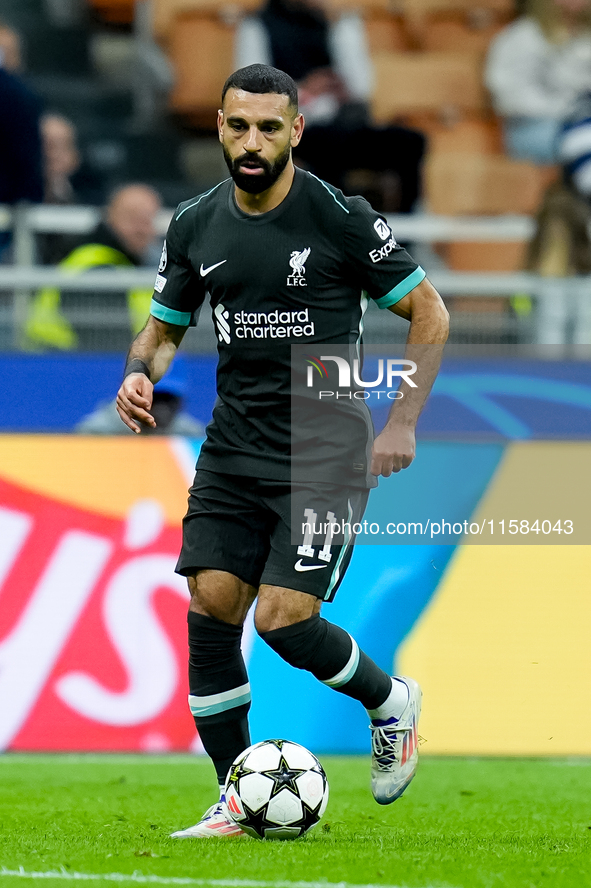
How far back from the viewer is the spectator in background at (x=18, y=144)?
1002 cm

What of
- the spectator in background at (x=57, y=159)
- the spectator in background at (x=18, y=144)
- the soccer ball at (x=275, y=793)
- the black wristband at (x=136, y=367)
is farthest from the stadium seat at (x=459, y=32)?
the soccer ball at (x=275, y=793)

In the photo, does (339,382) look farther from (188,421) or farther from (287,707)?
(188,421)

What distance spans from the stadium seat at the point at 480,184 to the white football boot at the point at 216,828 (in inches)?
302

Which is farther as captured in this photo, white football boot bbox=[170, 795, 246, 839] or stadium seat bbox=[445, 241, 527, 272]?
stadium seat bbox=[445, 241, 527, 272]

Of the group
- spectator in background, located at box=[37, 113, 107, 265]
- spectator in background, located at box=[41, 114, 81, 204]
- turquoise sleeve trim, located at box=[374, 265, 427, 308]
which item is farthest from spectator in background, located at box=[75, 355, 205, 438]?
turquoise sleeve trim, located at box=[374, 265, 427, 308]

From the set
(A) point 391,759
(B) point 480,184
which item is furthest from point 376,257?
(B) point 480,184

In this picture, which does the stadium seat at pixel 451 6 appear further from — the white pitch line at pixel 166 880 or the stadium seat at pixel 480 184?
the white pitch line at pixel 166 880

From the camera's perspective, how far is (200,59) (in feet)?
41.6

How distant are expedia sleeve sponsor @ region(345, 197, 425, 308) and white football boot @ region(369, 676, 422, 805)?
5.01 ft

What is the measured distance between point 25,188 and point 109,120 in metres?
3.59

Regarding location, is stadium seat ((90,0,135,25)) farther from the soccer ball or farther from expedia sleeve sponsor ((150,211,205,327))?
the soccer ball

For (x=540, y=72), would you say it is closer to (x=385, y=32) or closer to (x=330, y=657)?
(x=385, y=32)

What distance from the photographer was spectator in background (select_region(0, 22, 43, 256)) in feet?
32.9

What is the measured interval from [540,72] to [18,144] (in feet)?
14.5
